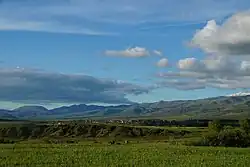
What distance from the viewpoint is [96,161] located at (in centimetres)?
4603

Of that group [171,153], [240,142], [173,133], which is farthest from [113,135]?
[171,153]

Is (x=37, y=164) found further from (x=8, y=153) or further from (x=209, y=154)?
(x=209, y=154)

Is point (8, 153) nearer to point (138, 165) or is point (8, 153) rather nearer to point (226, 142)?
point (138, 165)

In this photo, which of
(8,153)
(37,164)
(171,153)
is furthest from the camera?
(171,153)

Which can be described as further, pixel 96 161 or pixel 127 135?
pixel 127 135

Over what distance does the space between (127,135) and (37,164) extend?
155m

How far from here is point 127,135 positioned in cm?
19675

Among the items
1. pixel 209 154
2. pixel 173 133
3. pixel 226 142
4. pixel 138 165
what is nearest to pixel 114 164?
pixel 138 165

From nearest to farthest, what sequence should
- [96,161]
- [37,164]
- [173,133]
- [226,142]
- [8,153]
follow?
[37,164] < [96,161] < [8,153] < [226,142] < [173,133]

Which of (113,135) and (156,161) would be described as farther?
(113,135)

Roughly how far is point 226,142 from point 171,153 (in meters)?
29.3

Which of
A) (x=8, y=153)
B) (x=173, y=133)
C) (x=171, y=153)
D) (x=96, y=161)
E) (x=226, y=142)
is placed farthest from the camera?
(x=173, y=133)

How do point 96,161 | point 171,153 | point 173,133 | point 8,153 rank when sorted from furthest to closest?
point 173,133 → point 171,153 → point 8,153 → point 96,161

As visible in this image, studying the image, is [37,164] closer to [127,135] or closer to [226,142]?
[226,142]
